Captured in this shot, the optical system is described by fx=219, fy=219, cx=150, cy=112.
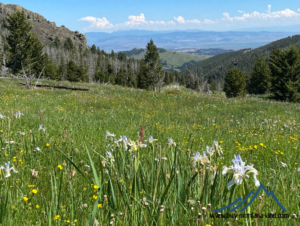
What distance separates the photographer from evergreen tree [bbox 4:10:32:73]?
44.7m

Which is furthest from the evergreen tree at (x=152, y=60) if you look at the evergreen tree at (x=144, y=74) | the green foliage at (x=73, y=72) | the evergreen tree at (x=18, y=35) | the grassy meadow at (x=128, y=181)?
the grassy meadow at (x=128, y=181)

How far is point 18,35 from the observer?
149ft

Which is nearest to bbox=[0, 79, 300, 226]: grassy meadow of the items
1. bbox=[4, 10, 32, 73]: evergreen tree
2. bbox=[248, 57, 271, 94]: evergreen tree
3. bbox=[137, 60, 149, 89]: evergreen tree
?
bbox=[137, 60, 149, 89]: evergreen tree

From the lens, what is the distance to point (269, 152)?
201 inches

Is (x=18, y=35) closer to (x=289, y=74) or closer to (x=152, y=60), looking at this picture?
(x=152, y=60)

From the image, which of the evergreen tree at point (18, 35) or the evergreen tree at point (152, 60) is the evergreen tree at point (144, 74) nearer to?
the evergreen tree at point (152, 60)

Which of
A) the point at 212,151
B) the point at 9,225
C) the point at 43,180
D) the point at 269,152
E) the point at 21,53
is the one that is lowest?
the point at 269,152

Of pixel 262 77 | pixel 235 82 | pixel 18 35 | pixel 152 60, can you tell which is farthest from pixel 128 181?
pixel 262 77

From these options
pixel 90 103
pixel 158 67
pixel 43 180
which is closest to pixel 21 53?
pixel 158 67

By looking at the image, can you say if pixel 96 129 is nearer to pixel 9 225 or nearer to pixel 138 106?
pixel 9 225

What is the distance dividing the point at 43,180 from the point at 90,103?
9.51 metres

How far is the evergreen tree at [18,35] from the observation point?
1759 inches

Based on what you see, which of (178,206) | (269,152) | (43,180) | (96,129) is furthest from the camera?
(96,129)

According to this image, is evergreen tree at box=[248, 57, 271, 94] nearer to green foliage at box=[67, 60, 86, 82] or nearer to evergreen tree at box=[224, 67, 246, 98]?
evergreen tree at box=[224, 67, 246, 98]
